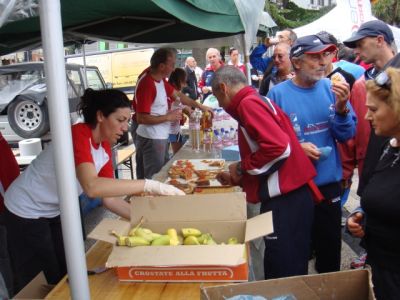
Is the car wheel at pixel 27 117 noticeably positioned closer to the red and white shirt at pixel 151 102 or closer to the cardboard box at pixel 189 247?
the red and white shirt at pixel 151 102

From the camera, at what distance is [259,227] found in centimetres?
188

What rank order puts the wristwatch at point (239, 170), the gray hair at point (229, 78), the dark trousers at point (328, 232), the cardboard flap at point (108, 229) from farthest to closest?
the dark trousers at point (328, 232) < the wristwatch at point (239, 170) < the gray hair at point (229, 78) < the cardboard flap at point (108, 229)

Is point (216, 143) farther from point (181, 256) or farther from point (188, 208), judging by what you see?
point (181, 256)

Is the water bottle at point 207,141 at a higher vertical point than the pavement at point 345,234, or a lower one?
higher

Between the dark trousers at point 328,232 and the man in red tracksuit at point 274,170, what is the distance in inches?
15.5

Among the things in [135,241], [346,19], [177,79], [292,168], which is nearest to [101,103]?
[135,241]

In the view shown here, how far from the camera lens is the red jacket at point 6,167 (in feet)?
9.07

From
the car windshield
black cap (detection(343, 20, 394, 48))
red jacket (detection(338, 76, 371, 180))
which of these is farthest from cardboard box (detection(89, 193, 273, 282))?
the car windshield

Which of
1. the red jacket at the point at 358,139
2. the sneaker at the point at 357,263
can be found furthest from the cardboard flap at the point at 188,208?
the sneaker at the point at 357,263

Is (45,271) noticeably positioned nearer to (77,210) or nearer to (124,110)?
(124,110)

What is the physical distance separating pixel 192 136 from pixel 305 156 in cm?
237

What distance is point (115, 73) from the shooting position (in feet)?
41.1

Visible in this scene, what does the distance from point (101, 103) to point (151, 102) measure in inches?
91.1

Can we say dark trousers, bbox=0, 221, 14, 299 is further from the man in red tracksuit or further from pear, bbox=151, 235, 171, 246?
the man in red tracksuit
